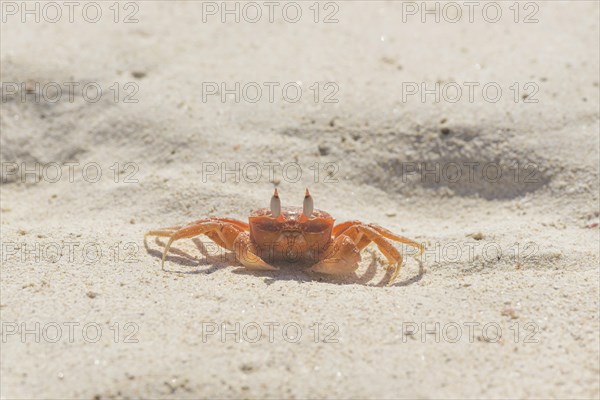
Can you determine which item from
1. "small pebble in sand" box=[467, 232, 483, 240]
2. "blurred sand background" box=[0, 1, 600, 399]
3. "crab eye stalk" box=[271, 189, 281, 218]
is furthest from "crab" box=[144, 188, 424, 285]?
"small pebble in sand" box=[467, 232, 483, 240]

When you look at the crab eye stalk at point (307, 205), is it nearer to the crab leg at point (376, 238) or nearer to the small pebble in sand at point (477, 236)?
the crab leg at point (376, 238)

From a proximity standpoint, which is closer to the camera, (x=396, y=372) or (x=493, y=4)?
(x=396, y=372)

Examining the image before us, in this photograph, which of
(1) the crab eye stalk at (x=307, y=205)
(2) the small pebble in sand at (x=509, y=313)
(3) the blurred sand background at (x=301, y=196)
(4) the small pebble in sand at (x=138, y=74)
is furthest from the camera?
(4) the small pebble in sand at (x=138, y=74)

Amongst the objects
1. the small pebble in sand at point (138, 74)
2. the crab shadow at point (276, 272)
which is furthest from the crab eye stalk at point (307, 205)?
the small pebble in sand at point (138, 74)

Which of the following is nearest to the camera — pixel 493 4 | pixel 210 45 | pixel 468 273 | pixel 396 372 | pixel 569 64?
pixel 396 372

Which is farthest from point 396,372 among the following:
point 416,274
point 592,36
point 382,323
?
point 592,36

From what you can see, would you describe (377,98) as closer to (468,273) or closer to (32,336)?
(468,273)
